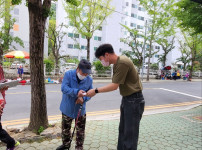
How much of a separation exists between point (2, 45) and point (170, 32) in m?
18.7

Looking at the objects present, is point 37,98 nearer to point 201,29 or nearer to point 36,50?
point 36,50

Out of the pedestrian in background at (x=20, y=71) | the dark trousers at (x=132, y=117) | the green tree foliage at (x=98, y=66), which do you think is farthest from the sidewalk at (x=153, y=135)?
the green tree foliage at (x=98, y=66)

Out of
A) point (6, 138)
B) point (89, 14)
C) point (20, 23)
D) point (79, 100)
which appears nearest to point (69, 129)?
point (79, 100)

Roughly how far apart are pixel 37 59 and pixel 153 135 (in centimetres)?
337

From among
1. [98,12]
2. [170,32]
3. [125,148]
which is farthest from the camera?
[170,32]

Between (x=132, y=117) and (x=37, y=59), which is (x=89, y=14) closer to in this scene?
(x=37, y=59)

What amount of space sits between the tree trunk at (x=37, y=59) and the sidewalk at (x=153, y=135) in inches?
24.0

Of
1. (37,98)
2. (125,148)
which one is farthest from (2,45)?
(125,148)

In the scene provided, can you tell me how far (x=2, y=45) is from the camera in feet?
48.3

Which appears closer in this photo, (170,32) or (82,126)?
(82,126)

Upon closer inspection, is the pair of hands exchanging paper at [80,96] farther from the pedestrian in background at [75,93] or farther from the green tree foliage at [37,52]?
the green tree foliage at [37,52]

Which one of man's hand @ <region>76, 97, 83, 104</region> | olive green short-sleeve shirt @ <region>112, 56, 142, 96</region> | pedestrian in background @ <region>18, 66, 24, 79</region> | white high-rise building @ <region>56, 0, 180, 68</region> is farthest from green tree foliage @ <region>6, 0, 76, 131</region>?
white high-rise building @ <region>56, 0, 180, 68</region>

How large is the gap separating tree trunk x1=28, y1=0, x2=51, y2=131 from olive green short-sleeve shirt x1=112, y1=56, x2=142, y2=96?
186 centimetres

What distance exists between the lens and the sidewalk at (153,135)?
3398 millimetres
